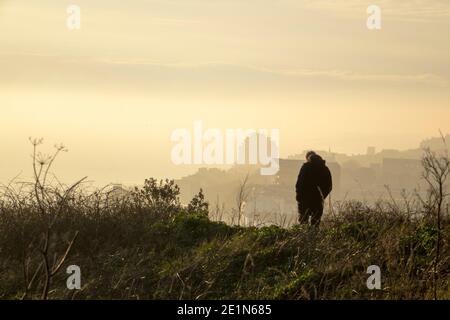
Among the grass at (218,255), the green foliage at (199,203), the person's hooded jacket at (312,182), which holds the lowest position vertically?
the grass at (218,255)

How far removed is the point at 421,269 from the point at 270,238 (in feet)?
9.74

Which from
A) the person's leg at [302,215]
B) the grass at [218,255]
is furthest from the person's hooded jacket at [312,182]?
the grass at [218,255]

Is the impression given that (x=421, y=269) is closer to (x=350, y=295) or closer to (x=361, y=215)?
(x=350, y=295)

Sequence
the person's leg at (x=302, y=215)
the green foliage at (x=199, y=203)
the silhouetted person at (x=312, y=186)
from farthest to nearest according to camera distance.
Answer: the green foliage at (x=199, y=203), the silhouetted person at (x=312, y=186), the person's leg at (x=302, y=215)

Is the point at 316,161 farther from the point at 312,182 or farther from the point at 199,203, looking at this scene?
the point at 199,203

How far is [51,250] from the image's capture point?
13.4 metres

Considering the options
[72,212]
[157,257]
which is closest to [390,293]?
[157,257]

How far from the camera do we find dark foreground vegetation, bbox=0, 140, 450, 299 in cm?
1084

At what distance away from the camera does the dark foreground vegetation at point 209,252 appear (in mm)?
10836

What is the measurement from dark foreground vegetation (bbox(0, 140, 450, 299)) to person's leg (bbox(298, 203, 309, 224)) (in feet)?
7.09

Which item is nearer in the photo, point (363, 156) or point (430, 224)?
point (430, 224)

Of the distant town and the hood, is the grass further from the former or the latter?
the hood

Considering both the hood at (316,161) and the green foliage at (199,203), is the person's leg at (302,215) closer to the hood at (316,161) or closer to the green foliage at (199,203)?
the hood at (316,161)

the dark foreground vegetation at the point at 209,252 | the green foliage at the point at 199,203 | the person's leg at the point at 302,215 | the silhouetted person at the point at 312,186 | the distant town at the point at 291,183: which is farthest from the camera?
the green foliage at the point at 199,203
